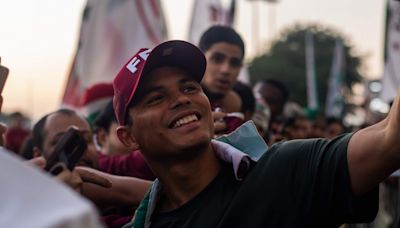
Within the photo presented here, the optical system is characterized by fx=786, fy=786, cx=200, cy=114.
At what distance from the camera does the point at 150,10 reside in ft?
23.8

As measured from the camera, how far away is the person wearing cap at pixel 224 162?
211 cm

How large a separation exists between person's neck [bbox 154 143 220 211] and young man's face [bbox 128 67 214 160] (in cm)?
3

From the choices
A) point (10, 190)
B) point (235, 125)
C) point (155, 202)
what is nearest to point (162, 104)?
point (155, 202)

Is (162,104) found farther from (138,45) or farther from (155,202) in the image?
(138,45)

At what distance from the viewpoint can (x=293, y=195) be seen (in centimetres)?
219

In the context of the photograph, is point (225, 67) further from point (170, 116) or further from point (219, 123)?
point (170, 116)

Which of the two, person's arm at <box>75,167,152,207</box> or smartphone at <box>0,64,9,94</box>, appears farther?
person's arm at <box>75,167,152,207</box>

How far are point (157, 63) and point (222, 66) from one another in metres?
2.36

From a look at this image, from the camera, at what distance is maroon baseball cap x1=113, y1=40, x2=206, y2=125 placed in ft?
8.20

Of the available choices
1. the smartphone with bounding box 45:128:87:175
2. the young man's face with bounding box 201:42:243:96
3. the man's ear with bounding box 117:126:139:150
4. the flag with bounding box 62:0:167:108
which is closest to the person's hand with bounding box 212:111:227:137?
the man's ear with bounding box 117:126:139:150

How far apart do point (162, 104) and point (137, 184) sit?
26.1 inches

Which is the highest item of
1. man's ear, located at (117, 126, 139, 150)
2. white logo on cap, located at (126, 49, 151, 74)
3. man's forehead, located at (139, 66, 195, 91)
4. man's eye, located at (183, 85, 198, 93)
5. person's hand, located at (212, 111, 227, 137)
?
white logo on cap, located at (126, 49, 151, 74)

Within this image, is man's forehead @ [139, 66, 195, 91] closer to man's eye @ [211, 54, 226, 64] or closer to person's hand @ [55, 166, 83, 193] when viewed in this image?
person's hand @ [55, 166, 83, 193]

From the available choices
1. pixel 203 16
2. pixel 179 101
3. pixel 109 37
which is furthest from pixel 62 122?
pixel 203 16
